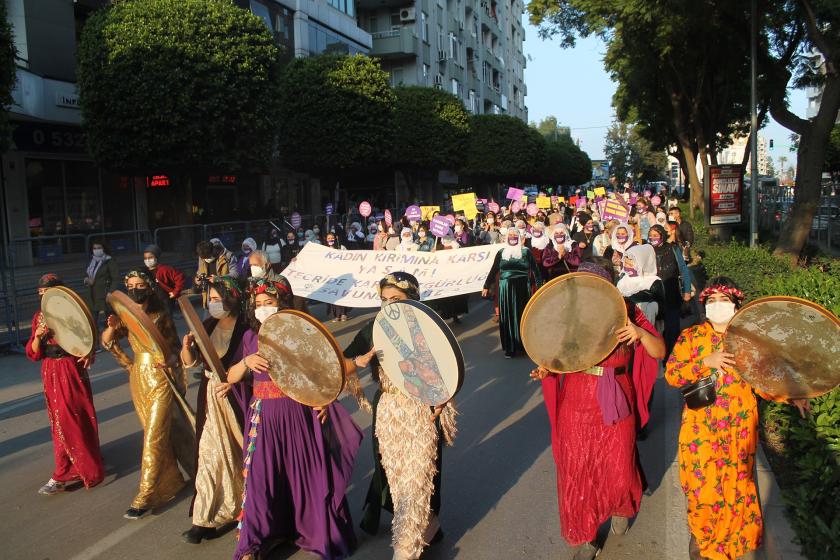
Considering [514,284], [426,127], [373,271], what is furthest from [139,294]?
[426,127]

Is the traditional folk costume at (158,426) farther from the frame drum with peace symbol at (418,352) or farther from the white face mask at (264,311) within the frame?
the frame drum with peace symbol at (418,352)

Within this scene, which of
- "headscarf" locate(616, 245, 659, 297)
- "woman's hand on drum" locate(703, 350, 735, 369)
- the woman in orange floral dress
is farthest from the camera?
"headscarf" locate(616, 245, 659, 297)

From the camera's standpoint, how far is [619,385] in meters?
4.34

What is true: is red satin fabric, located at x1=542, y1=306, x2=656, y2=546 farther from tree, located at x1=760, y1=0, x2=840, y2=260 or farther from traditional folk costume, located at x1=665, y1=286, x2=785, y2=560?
tree, located at x1=760, y1=0, x2=840, y2=260

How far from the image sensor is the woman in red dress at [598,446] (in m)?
4.34

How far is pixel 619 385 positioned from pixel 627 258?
11.3ft

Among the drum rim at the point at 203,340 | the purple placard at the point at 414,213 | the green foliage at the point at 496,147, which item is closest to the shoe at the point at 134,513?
the drum rim at the point at 203,340

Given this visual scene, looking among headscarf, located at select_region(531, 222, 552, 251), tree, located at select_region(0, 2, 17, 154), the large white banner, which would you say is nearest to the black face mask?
the large white banner

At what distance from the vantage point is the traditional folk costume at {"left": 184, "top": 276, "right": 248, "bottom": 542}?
4.70 meters

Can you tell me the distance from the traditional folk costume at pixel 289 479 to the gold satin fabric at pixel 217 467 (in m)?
0.35

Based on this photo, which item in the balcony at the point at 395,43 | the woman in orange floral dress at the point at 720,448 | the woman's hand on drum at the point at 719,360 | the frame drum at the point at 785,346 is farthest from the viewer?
the balcony at the point at 395,43

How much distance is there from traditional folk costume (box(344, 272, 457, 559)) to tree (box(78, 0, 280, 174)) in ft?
55.3

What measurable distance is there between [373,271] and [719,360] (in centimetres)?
786

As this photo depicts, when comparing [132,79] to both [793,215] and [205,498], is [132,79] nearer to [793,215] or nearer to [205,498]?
[793,215]
